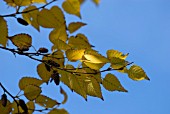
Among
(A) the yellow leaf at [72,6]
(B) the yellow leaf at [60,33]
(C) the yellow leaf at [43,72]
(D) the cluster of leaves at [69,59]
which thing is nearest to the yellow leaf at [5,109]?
(D) the cluster of leaves at [69,59]

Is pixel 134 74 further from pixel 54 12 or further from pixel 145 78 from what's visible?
pixel 54 12

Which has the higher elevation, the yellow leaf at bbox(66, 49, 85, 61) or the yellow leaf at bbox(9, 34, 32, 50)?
the yellow leaf at bbox(9, 34, 32, 50)

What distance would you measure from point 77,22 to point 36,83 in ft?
0.93

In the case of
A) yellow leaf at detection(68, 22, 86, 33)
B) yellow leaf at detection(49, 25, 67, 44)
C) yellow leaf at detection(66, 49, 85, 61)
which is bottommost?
yellow leaf at detection(66, 49, 85, 61)

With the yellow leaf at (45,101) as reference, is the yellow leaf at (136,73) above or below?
above

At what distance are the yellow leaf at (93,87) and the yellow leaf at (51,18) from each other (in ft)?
0.70

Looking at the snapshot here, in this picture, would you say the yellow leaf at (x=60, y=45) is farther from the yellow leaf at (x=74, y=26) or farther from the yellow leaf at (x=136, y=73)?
the yellow leaf at (x=136, y=73)

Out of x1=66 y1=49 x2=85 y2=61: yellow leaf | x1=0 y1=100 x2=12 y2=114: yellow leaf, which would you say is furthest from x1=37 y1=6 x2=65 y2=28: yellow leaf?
x1=0 y1=100 x2=12 y2=114: yellow leaf

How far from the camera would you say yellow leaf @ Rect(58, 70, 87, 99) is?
3.31ft

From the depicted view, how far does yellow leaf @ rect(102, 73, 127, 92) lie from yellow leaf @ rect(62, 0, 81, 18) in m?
0.30

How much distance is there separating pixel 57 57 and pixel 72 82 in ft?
0.35

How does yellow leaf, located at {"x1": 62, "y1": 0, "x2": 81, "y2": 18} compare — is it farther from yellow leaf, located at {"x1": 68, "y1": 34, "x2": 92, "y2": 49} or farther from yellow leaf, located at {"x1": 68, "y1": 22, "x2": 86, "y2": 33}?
yellow leaf, located at {"x1": 68, "y1": 34, "x2": 92, "y2": 49}

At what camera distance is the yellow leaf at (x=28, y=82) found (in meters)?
1.17

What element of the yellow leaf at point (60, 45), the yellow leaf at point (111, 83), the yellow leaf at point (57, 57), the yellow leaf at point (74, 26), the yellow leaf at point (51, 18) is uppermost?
the yellow leaf at point (74, 26)
